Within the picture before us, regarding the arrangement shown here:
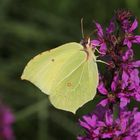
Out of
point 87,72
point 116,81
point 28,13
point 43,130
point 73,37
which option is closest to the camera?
point 116,81

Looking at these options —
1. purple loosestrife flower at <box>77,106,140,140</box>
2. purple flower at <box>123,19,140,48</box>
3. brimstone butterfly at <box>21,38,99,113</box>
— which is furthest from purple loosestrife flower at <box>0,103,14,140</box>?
purple flower at <box>123,19,140,48</box>

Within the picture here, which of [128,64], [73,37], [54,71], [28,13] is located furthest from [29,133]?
[128,64]

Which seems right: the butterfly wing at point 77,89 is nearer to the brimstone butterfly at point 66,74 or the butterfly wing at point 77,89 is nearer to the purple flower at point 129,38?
the brimstone butterfly at point 66,74

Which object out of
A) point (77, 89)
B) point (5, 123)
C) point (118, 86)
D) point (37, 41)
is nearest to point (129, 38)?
point (118, 86)

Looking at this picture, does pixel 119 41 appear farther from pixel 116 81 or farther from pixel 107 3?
pixel 107 3

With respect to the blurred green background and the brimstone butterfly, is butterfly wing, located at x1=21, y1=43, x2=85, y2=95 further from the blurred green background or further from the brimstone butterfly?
the blurred green background

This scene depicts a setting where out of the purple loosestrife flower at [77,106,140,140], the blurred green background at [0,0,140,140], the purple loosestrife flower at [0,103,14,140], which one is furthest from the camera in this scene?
the blurred green background at [0,0,140,140]
